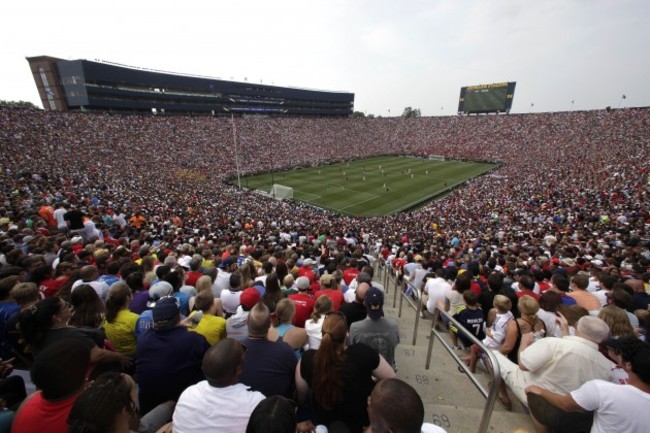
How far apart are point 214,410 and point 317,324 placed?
1.88 m

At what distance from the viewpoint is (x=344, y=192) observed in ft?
132

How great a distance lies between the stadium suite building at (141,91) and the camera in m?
57.7

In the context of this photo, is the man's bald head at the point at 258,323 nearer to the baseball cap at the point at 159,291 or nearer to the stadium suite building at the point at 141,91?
the baseball cap at the point at 159,291

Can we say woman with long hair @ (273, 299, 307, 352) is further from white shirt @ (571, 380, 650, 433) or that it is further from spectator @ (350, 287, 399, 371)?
white shirt @ (571, 380, 650, 433)

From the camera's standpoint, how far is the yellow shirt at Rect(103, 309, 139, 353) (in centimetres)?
388

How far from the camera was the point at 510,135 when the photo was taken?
6519 centimetres

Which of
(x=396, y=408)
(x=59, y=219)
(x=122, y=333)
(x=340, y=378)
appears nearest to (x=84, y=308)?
(x=122, y=333)

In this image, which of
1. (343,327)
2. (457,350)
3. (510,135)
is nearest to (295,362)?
(343,327)

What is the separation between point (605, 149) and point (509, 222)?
36580mm

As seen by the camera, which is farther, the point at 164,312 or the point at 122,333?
the point at 122,333

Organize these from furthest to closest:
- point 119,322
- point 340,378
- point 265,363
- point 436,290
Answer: point 436,290 → point 119,322 → point 265,363 → point 340,378

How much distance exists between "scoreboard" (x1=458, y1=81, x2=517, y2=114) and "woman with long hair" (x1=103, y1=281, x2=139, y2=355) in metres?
90.2

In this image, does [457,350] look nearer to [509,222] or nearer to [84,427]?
[84,427]

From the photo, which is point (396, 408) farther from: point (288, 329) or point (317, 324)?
point (288, 329)
